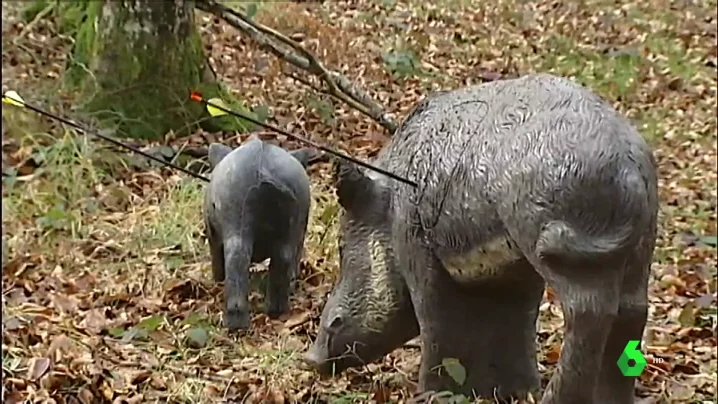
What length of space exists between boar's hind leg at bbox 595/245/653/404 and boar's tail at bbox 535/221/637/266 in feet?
0.41

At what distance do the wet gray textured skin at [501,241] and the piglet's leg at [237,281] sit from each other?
2.91 feet

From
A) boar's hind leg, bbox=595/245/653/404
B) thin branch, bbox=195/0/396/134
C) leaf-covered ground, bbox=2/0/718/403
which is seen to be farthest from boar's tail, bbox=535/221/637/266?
thin branch, bbox=195/0/396/134

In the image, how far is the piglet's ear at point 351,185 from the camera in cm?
375

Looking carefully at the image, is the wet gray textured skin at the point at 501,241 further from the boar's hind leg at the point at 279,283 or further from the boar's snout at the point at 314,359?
the boar's hind leg at the point at 279,283

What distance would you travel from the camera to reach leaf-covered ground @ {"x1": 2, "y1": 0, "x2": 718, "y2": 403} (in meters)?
4.37

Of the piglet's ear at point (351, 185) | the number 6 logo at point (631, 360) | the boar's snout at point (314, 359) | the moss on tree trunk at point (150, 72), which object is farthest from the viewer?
the moss on tree trunk at point (150, 72)

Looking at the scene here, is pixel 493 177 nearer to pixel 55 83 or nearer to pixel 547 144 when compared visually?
pixel 547 144

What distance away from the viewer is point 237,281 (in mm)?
4867

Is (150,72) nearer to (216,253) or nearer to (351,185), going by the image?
(216,253)

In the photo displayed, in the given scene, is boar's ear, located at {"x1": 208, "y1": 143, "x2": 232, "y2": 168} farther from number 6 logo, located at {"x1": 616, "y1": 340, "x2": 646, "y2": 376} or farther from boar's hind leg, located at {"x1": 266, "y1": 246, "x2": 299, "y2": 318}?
number 6 logo, located at {"x1": 616, "y1": 340, "x2": 646, "y2": 376}

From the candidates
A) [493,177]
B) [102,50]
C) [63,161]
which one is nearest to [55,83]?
[102,50]

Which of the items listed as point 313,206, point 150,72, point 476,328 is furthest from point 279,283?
point 150,72

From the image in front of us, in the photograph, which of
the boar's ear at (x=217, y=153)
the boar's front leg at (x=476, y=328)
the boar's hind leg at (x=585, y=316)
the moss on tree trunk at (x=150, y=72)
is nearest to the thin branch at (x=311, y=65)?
the moss on tree trunk at (x=150, y=72)

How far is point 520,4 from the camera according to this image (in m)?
11.6
